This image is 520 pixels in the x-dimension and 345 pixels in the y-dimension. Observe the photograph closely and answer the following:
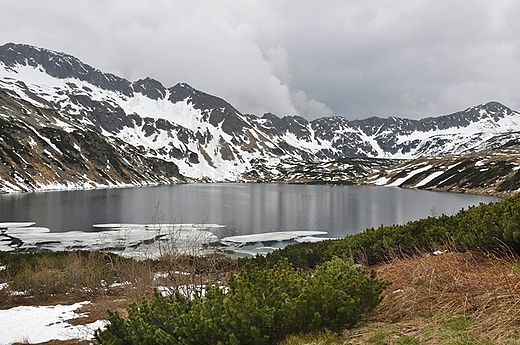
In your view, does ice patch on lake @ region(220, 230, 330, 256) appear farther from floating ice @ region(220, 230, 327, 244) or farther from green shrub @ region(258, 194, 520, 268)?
green shrub @ region(258, 194, 520, 268)

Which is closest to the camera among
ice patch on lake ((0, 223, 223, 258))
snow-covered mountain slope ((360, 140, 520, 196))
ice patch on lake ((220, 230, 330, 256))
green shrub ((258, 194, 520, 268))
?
green shrub ((258, 194, 520, 268))

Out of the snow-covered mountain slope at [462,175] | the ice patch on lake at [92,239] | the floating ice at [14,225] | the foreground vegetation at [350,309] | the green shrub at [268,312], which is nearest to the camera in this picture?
the foreground vegetation at [350,309]

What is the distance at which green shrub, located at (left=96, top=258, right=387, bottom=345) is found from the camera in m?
5.50

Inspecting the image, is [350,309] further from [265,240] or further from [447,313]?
[265,240]

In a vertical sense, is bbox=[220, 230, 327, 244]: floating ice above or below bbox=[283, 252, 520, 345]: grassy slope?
below

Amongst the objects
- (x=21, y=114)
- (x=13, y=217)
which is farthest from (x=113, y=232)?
(x=21, y=114)


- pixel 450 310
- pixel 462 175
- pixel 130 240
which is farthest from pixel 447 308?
pixel 462 175

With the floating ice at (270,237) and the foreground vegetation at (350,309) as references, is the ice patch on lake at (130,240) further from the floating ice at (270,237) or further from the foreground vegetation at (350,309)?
the foreground vegetation at (350,309)

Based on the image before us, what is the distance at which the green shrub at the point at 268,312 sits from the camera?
18.1ft

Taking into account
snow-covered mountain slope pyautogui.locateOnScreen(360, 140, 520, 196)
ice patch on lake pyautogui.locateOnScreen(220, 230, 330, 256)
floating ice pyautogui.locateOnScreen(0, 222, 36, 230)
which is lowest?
ice patch on lake pyautogui.locateOnScreen(220, 230, 330, 256)

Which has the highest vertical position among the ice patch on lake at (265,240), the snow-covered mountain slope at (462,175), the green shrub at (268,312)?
the snow-covered mountain slope at (462,175)

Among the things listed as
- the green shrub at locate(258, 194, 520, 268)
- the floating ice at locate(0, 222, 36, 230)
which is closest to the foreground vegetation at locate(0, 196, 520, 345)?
the green shrub at locate(258, 194, 520, 268)

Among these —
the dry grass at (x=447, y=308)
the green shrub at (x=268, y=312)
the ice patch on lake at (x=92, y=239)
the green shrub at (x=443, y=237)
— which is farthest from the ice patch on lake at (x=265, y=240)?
the green shrub at (x=268, y=312)

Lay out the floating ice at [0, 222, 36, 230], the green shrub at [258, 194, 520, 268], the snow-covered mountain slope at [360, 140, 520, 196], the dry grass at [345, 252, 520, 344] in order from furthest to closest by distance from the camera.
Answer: the snow-covered mountain slope at [360, 140, 520, 196]
the floating ice at [0, 222, 36, 230]
the green shrub at [258, 194, 520, 268]
the dry grass at [345, 252, 520, 344]
